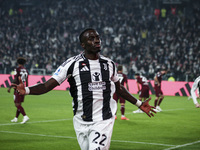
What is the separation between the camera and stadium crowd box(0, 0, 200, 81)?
1335 inches

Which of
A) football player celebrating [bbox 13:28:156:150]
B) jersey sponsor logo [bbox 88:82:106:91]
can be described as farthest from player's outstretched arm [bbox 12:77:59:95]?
jersey sponsor logo [bbox 88:82:106:91]

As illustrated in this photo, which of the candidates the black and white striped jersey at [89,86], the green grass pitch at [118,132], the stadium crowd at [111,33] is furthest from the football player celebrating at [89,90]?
the stadium crowd at [111,33]

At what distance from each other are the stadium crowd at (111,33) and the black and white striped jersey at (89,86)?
2462 centimetres

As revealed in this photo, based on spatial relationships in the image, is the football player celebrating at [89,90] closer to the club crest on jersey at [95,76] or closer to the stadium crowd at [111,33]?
the club crest on jersey at [95,76]

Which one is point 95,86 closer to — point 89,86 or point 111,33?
point 89,86

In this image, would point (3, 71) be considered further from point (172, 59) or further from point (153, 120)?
point (153, 120)

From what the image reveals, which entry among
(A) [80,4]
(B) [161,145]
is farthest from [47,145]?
(A) [80,4]

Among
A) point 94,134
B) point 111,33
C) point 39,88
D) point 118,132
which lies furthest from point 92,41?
point 111,33

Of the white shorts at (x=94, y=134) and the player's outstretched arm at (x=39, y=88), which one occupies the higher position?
the player's outstretched arm at (x=39, y=88)

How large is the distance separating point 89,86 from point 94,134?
0.62 m

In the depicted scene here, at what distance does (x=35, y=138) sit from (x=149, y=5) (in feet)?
108

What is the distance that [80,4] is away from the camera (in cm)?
4484

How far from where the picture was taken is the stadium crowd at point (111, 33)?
33.9 meters

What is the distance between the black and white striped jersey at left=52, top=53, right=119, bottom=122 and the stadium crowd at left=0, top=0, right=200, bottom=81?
2462 cm
